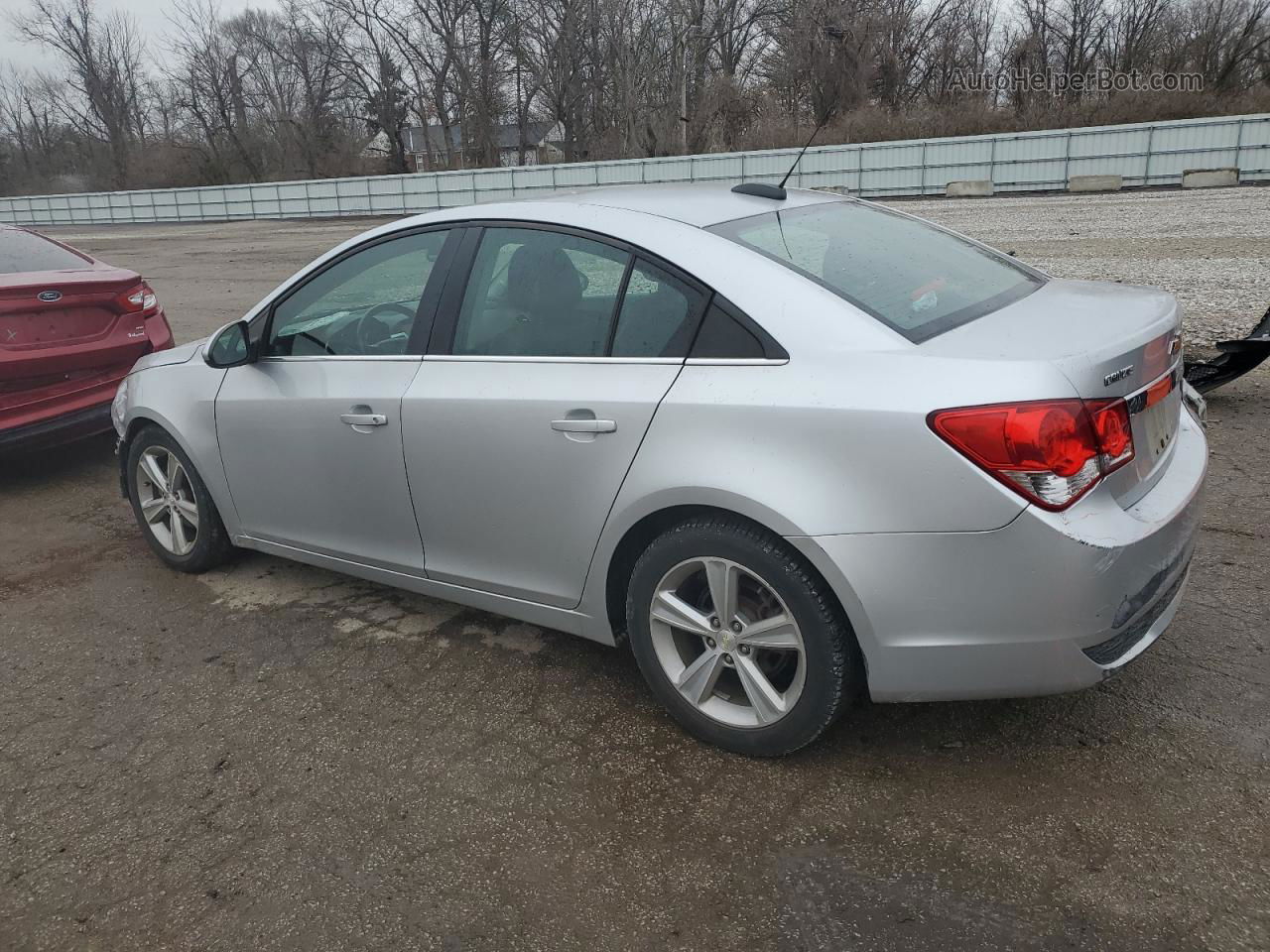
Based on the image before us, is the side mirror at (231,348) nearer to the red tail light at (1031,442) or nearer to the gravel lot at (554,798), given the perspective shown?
the gravel lot at (554,798)

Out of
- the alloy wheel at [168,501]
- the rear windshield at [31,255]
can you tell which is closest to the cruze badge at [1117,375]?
the alloy wheel at [168,501]

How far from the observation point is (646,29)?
157 ft

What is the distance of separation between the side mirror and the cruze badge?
3088 millimetres

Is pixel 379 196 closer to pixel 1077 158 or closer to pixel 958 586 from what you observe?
pixel 1077 158

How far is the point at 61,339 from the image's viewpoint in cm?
593

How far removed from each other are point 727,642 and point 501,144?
54196 mm

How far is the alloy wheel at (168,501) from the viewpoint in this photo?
451cm

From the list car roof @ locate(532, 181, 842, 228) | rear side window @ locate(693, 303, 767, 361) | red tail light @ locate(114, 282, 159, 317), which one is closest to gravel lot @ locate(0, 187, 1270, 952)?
rear side window @ locate(693, 303, 767, 361)

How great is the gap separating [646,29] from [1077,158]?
27521 mm

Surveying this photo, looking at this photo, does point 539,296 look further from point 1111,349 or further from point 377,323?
point 1111,349

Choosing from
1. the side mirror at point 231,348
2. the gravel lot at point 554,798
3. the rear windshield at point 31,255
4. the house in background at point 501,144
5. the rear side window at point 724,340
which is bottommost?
the gravel lot at point 554,798

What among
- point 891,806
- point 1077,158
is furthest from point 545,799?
point 1077,158

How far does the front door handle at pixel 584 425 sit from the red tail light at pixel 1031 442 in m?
0.93

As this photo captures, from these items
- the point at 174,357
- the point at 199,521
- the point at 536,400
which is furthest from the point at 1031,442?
the point at 174,357
